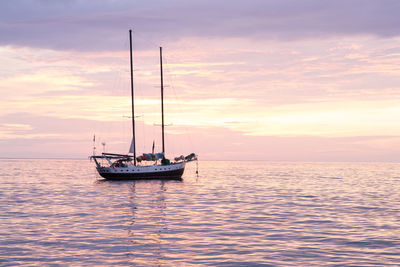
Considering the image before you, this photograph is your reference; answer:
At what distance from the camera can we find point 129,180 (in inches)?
2859

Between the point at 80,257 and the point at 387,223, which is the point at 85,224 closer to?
the point at 80,257

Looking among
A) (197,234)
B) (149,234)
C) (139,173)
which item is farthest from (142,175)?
(197,234)

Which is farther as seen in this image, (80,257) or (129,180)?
(129,180)

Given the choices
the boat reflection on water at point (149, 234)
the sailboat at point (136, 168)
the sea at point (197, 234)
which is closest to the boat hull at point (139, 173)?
the sailboat at point (136, 168)

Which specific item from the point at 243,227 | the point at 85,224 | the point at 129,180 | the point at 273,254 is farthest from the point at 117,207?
the point at 129,180

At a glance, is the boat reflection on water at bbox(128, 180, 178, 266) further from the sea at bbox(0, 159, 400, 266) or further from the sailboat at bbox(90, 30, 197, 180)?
the sailboat at bbox(90, 30, 197, 180)

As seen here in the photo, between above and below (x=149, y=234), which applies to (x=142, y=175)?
above

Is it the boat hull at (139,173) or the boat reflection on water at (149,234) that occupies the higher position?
the boat hull at (139,173)

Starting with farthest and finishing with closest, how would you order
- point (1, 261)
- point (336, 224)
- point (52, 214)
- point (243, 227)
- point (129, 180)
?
point (129, 180), point (52, 214), point (336, 224), point (243, 227), point (1, 261)

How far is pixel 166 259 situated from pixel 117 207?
64.4 feet

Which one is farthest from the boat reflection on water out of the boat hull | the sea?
the boat hull

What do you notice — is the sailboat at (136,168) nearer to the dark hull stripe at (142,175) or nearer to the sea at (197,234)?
the dark hull stripe at (142,175)

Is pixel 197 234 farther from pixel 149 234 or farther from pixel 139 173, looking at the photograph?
pixel 139 173

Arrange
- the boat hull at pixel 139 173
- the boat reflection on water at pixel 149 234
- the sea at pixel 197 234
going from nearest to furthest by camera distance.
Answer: the sea at pixel 197 234, the boat reflection on water at pixel 149 234, the boat hull at pixel 139 173
